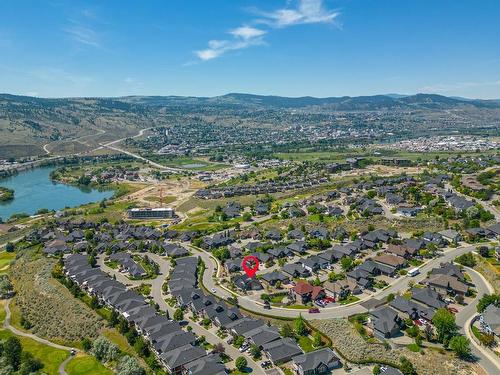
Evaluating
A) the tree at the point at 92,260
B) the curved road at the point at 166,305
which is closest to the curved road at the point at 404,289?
the curved road at the point at 166,305

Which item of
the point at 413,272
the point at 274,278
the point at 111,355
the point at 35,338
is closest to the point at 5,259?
the point at 35,338

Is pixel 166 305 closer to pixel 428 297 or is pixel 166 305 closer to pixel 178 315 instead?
pixel 178 315

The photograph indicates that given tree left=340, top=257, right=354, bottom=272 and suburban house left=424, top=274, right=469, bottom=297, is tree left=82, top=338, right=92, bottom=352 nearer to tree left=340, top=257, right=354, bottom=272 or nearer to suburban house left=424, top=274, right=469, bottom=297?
tree left=340, top=257, right=354, bottom=272

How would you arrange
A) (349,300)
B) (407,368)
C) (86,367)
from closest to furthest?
(407,368), (86,367), (349,300)

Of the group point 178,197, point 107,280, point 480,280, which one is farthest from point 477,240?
point 178,197

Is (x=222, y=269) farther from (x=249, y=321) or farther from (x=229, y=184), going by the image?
(x=229, y=184)
